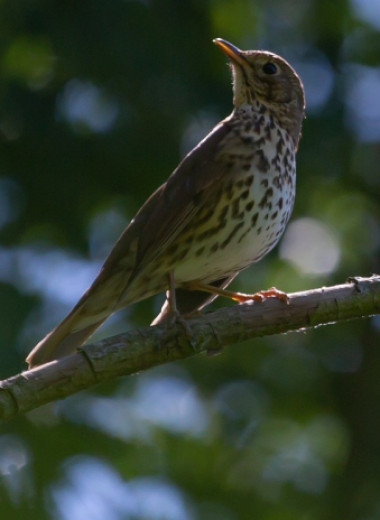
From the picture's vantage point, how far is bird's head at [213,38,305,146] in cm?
551

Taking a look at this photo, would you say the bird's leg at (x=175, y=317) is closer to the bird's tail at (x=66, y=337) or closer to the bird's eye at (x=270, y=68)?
the bird's tail at (x=66, y=337)

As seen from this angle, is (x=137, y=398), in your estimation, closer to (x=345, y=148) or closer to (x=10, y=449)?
(x=10, y=449)

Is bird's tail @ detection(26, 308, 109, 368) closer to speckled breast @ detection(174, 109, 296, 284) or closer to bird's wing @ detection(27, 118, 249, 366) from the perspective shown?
bird's wing @ detection(27, 118, 249, 366)

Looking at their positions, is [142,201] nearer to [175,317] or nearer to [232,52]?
[232,52]

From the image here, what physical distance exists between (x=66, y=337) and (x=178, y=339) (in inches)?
38.9

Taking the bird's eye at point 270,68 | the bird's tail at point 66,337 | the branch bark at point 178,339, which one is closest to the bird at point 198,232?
the bird's tail at point 66,337

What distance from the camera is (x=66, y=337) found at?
15.5ft

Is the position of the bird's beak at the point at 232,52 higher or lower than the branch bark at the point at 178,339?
higher

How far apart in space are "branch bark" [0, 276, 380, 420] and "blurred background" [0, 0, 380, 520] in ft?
5.03

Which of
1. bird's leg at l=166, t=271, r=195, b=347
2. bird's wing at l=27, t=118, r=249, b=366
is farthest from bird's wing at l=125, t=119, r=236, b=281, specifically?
bird's leg at l=166, t=271, r=195, b=347

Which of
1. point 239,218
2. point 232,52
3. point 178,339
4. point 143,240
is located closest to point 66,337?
point 143,240

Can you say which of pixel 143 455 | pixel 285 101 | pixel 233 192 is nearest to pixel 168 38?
pixel 285 101

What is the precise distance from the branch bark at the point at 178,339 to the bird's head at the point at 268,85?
5.34 ft

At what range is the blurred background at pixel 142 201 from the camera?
576 centimetres
